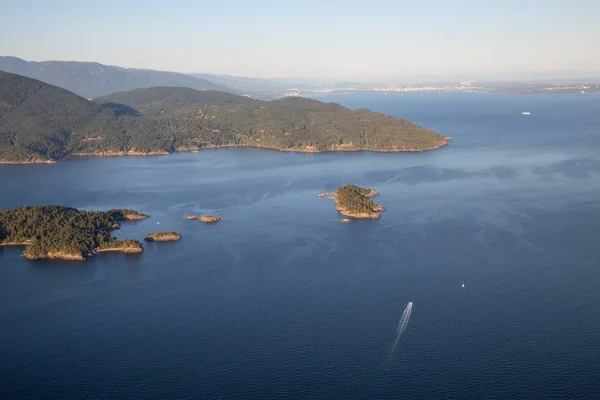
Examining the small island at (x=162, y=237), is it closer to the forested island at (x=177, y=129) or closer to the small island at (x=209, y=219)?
the small island at (x=209, y=219)

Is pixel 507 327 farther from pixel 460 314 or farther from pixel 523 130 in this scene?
pixel 523 130

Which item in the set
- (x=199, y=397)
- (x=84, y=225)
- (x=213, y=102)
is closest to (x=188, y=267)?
(x=84, y=225)

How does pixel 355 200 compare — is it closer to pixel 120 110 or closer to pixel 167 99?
pixel 120 110

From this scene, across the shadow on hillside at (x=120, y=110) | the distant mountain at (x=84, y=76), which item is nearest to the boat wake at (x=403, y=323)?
the shadow on hillside at (x=120, y=110)

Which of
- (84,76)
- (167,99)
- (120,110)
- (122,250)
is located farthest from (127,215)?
(84,76)

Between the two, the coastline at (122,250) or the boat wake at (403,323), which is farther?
the coastline at (122,250)

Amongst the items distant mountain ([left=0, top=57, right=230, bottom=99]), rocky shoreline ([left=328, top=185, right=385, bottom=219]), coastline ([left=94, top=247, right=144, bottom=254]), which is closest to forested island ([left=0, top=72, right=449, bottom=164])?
rocky shoreline ([left=328, top=185, right=385, bottom=219])

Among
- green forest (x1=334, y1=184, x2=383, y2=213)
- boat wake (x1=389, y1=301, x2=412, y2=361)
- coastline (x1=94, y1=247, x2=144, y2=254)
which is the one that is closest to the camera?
boat wake (x1=389, y1=301, x2=412, y2=361)

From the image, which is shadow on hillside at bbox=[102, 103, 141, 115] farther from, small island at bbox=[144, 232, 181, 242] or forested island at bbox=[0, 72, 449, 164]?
small island at bbox=[144, 232, 181, 242]
